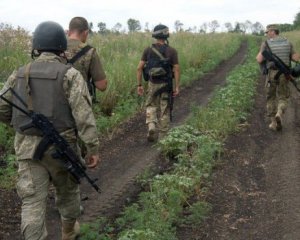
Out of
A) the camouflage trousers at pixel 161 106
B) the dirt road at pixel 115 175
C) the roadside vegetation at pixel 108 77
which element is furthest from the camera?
the camouflage trousers at pixel 161 106

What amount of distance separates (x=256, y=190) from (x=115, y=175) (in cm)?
214

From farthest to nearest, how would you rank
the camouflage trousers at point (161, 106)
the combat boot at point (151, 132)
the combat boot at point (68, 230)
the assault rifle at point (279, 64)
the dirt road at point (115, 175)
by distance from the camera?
the assault rifle at point (279, 64)
the combat boot at point (151, 132)
the camouflage trousers at point (161, 106)
the dirt road at point (115, 175)
the combat boot at point (68, 230)

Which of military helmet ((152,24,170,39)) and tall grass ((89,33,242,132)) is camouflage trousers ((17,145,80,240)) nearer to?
military helmet ((152,24,170,39))

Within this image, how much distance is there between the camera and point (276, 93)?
10438 millimetres

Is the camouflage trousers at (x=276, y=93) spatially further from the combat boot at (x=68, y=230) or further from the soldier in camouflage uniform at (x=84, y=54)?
the combat boot at (x=68, y=230)

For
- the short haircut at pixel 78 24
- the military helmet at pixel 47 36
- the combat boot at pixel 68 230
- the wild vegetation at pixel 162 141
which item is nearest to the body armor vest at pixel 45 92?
the military helmet at pixel 47 36

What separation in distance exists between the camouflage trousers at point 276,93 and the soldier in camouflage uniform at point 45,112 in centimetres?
649

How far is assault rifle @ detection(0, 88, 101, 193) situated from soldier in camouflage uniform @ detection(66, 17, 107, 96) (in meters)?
1.87

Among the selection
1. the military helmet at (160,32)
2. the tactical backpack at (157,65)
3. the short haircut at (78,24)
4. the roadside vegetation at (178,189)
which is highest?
the short haircut at (78,24)

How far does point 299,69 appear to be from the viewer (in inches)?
379

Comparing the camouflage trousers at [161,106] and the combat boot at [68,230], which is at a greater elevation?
the camouflage trousers at [161,106]

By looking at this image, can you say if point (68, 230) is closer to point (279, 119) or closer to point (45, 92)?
point (45, 92)

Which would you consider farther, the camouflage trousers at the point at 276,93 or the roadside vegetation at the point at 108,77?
the camouflage trousers at the point at 276,93

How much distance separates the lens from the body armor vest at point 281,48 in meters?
9.89
